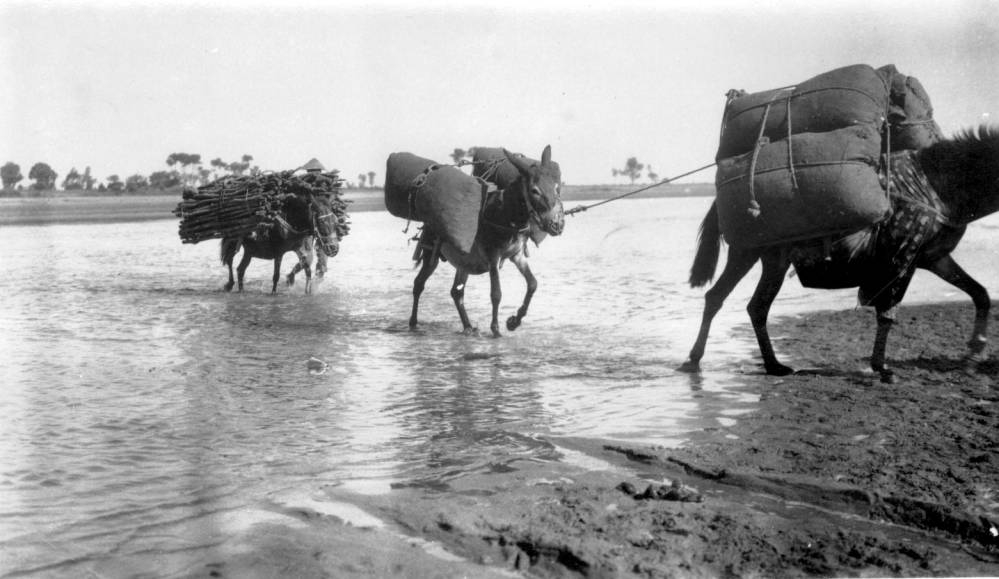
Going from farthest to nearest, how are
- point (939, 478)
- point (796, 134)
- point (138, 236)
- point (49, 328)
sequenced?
point (138, 236) → point (49, 328) → point (796, 134) → point (939, 478)

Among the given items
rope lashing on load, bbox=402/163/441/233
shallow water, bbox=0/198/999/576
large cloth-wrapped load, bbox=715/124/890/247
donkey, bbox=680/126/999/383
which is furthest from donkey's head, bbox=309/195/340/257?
large cloth-wrapped load, bbox=715/124/890/247

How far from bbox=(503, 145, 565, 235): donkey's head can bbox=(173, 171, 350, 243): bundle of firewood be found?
582cm

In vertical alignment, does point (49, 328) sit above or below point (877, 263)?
below

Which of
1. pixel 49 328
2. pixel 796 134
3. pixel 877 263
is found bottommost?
pixel 49 328

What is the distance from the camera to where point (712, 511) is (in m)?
4.21

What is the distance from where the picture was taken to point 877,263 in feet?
23.4

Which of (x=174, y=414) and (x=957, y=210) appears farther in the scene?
(x=957, y=210)

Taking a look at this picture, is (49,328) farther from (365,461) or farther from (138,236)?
(138,236)

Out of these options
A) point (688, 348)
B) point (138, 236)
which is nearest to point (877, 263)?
point (688, 348)

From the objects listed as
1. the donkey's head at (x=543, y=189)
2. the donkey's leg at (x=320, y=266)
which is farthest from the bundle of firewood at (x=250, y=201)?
the donkey's head at (x=543, y=189)

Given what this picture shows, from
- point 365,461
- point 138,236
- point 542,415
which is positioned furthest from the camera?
point 138,236

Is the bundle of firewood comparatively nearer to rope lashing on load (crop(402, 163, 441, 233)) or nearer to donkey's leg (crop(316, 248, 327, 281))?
donkey's leg (crop(316, 248, 327, 281))

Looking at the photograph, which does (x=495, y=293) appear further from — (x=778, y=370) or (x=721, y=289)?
(x=778, y=370)

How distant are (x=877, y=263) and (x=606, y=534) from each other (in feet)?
13.9
